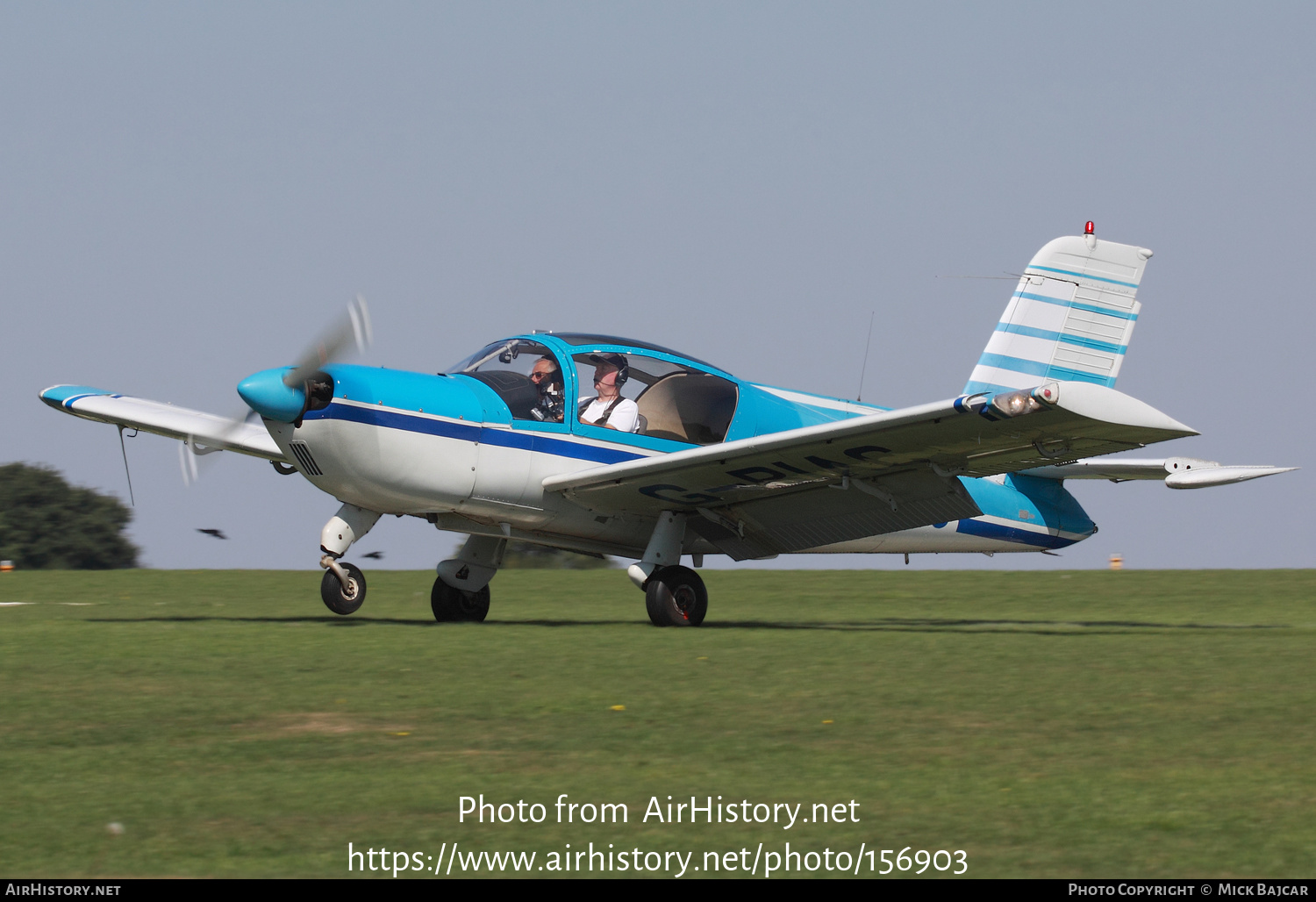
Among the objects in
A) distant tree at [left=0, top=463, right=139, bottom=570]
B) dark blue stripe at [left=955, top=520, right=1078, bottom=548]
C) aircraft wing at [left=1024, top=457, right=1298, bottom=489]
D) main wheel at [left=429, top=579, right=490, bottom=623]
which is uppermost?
aircraft wing at [left=1024, top=457, right=1298, bottom=489]

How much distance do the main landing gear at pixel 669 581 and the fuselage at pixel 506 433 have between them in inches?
23.7

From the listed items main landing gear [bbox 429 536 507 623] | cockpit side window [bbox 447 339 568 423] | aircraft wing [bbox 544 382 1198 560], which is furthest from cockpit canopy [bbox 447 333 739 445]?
main landing gear [bbox 429 536 507 623]

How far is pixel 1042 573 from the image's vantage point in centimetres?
2344

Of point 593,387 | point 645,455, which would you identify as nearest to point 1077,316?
point 645,455

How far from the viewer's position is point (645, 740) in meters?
6.54

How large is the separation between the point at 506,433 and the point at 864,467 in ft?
9.83

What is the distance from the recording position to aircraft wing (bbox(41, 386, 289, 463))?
14.5 metres

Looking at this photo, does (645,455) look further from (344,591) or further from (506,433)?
(344,591)

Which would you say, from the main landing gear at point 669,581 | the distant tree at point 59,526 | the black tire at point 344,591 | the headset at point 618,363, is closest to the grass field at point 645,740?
the black tire at point 344,591

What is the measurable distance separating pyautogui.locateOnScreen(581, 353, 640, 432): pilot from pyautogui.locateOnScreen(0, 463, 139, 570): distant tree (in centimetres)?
2476

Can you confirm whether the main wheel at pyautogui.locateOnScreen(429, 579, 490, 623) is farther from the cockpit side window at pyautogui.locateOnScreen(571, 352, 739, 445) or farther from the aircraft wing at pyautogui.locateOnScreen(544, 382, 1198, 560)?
the cockpit side window at pyautogui.locateOnScreen(571, 352, 739, 445)

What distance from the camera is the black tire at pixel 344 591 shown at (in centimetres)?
1271

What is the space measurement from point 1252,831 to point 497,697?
13.3 feet

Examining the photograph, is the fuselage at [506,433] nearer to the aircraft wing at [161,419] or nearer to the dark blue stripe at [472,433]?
the dark blue stripe at [472,433]
